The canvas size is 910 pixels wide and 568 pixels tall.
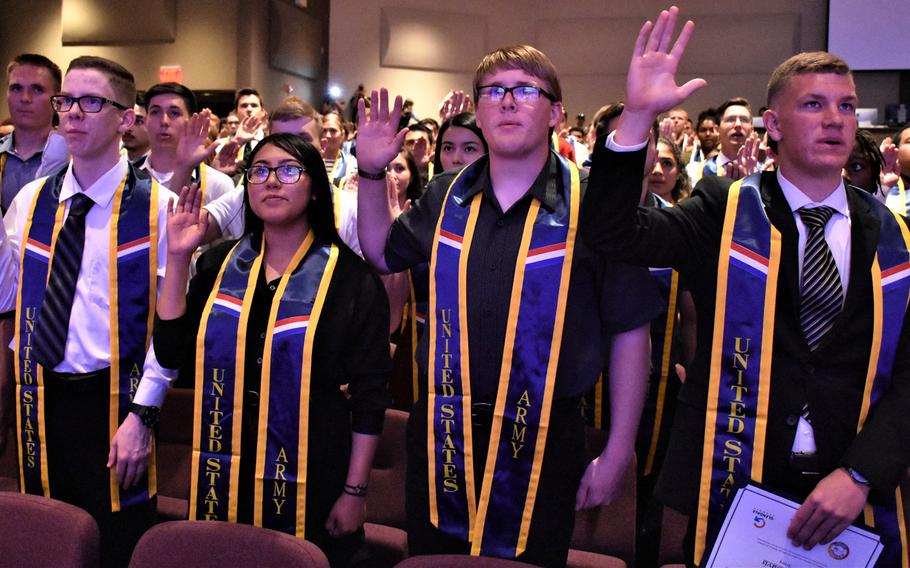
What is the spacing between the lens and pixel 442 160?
10.3 feet

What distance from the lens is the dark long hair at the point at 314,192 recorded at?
87.2 inches

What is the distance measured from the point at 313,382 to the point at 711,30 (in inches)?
421

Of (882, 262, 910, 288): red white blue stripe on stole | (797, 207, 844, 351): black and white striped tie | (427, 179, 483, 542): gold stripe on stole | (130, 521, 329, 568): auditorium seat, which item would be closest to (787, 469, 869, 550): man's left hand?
(797, 207, 844, 351): black and white striped tie

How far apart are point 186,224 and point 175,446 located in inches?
41.3

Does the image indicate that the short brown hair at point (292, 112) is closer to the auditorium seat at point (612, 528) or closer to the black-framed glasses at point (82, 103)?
the black-framed glasses at point (82, 103)

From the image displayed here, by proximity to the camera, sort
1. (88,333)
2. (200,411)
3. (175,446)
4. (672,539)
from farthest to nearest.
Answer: (175,446), (672,539), (88,333), (200,411)

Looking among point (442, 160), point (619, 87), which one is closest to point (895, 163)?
point (442, 160)

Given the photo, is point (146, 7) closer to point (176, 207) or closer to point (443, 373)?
point (176, 207)

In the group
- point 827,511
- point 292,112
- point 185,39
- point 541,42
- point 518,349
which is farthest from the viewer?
point 541,42

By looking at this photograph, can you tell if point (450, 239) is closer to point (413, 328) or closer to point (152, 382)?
point (152, 382)

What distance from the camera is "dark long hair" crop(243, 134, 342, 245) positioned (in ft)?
7.27

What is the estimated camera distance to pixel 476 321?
6.15 ft

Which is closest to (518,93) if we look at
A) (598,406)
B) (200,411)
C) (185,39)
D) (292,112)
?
(200,411)

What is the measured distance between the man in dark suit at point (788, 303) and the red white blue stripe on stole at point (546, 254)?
169 millimetres
